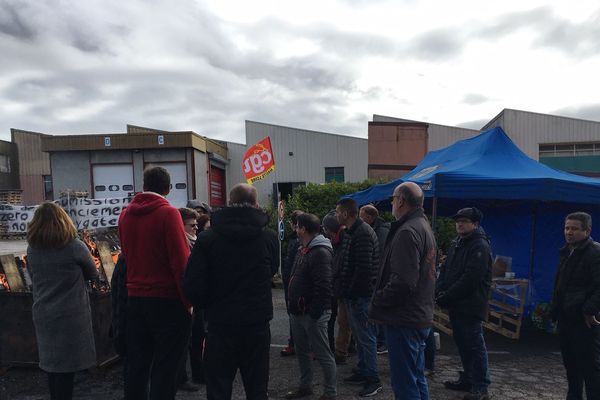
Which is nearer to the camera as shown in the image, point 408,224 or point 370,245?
point 408,224

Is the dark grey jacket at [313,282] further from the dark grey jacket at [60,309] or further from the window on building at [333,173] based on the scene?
the window on building at [333,173]

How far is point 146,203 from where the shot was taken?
304cm

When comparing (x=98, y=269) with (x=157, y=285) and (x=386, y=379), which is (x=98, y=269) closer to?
(x=157, y=285)

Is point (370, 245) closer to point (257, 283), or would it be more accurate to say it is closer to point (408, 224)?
point (408, 224)

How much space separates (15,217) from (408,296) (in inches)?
264

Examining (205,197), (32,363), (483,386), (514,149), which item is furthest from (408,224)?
(205,197)

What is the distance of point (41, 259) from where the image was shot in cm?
340

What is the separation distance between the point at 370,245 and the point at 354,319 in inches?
30.2

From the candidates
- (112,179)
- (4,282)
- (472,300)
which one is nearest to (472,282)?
(472,300)

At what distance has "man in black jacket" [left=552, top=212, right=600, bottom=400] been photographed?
354cm

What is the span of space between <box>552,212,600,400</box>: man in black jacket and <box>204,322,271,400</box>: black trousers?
8.57 ft

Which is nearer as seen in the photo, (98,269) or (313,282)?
(313,282)

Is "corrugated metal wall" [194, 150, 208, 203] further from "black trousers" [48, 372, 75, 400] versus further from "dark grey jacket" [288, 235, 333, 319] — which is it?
"black trousers" [48, 372, 75, 400]

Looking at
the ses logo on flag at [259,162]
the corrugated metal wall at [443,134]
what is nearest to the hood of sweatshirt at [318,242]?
the ses logo on flag at [259,162]
